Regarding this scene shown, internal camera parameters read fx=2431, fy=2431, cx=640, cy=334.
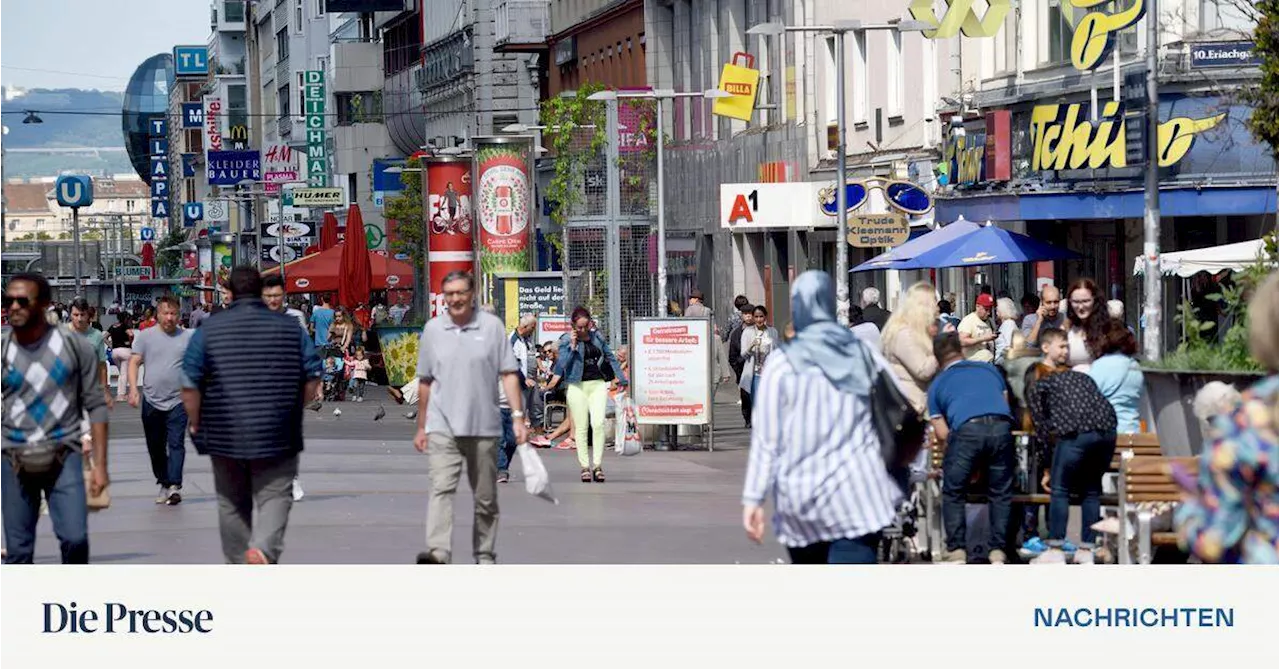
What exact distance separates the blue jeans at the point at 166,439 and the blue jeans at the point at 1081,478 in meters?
7.01

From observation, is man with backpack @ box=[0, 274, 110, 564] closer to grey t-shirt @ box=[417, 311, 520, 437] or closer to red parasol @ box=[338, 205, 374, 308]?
grey t-shirt @ box=[417, 311, 520, 437]

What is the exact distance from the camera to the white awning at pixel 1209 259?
944 inches

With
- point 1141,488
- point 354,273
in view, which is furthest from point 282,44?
point 1141,488

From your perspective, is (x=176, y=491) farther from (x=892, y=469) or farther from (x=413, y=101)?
(x=413, y=101)

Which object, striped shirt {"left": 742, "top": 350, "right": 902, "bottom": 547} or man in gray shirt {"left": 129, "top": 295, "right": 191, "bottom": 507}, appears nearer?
striped shirt {"left": 742, "top": 350, "right": 902, "bottom": 547}

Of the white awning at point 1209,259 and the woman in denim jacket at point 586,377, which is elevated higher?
the white awning at point 1209,259

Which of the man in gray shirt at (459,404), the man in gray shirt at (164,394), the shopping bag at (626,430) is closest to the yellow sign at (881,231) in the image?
the shopping bag at (626,430)

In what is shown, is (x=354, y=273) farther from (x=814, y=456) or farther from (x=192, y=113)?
(x=192, y=113)

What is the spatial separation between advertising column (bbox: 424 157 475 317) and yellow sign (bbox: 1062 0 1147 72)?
12678 mm

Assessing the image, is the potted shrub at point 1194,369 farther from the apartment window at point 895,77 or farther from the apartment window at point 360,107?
the apartment window at point 360,107

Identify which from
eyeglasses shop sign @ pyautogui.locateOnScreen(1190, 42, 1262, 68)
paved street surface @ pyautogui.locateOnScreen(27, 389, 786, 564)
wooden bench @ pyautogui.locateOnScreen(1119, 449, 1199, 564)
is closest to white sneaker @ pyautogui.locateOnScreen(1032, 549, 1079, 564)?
wooden bench @ pyautogui.locateOnScreen(1119, 449, 1199, 564)

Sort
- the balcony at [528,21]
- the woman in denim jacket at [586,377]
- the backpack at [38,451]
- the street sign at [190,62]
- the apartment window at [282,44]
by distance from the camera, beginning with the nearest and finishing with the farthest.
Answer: the backpack at [38,451] < the woman in denim jacket at [586,377] < the balcony at [528,21] < the apartment window at [282,44] < the street sign at [190,62]

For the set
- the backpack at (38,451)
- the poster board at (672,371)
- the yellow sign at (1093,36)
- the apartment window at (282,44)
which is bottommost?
the poster board at (672,371)

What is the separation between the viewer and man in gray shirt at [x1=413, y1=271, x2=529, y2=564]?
44.5 ft
